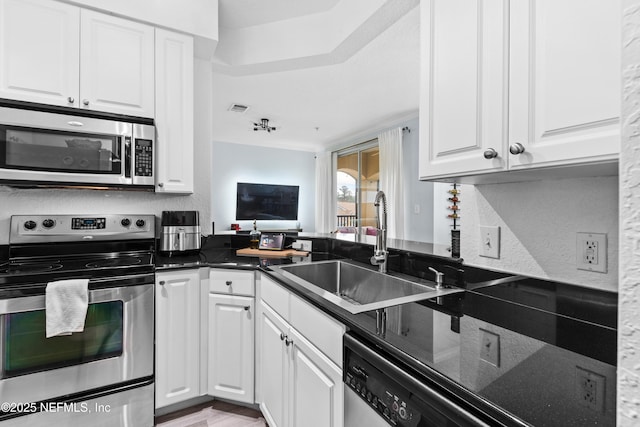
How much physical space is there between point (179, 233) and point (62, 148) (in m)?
0.81

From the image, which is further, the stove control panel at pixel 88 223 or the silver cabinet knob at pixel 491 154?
the stove control panel at pixel 88 223

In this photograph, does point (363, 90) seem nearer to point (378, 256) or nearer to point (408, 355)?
point (378, 256)

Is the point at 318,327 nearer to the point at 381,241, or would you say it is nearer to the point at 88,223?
the point at 381,241

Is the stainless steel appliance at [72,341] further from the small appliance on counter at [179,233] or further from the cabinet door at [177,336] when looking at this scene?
the small appliance on counter at [179,233]

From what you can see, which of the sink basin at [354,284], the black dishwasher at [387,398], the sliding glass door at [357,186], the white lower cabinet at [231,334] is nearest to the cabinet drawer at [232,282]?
the white lower cabinet at [231,334]

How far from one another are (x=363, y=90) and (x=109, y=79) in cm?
261

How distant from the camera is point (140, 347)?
67.6 inches

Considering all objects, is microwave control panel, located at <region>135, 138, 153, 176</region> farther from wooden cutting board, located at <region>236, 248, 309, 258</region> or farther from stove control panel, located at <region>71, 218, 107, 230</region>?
wooden cutting board, located at <region>236, 248, 309, 258</region>

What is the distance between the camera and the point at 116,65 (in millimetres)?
1966

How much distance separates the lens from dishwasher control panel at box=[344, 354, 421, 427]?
0.74 m

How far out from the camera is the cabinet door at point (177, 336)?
1.80m

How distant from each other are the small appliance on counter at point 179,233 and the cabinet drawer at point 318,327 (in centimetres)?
113

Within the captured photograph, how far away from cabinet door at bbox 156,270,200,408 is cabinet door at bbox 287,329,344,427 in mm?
811

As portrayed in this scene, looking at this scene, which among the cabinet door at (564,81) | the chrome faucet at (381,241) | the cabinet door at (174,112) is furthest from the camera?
the cabinet door at (174,112)
